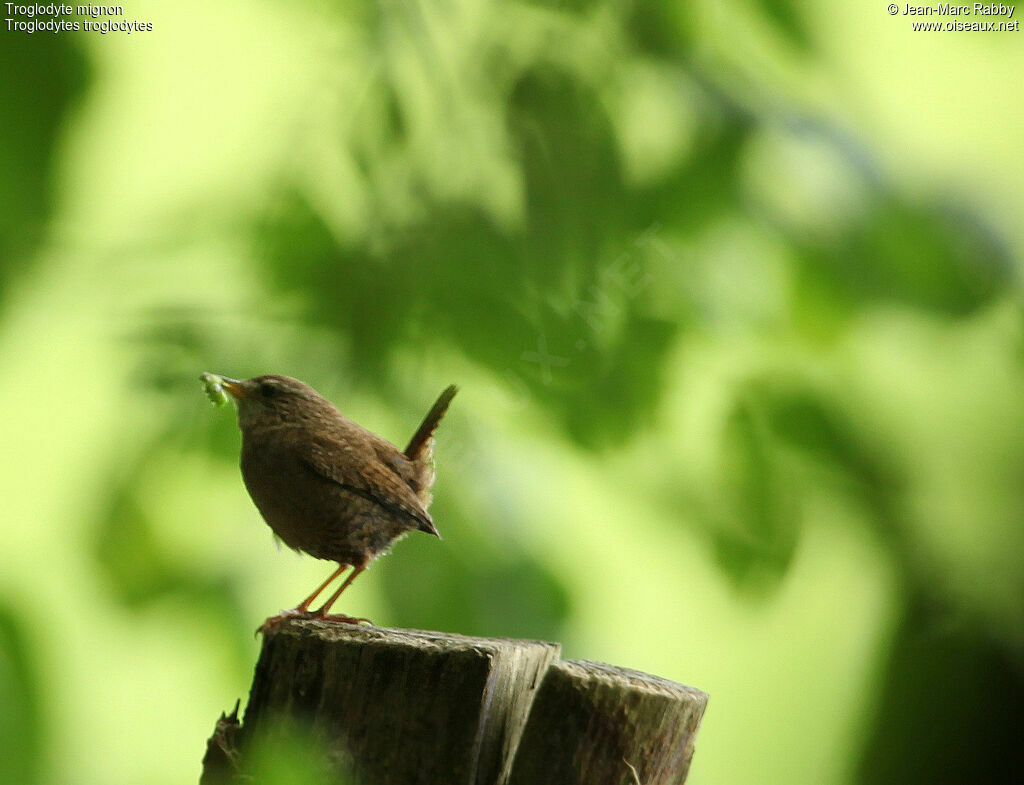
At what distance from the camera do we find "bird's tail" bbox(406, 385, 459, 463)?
37.1 inches

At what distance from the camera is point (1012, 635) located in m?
1.82

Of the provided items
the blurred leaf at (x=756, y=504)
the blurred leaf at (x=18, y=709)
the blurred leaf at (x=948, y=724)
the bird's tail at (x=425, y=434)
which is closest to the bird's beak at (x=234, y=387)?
the bird's tail at (x=425, y=434)

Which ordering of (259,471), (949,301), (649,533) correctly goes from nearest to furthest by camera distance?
(259,471), (949,301), (649,533)

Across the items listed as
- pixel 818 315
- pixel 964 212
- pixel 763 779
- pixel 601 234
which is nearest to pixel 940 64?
pixel 964 212

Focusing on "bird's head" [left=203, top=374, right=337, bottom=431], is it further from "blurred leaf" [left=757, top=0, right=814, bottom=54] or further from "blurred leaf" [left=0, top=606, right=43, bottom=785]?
"blurred leaf" [left=757, top=0, right=814, bottom=54]

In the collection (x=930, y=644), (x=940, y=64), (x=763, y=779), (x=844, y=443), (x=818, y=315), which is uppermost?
(x=940, y=64)

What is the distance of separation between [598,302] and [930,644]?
1262mm

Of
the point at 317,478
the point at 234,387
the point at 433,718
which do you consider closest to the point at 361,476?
the point at 317,478

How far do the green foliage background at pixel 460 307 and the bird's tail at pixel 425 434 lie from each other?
0.02 metres

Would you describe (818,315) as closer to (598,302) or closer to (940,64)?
(598,302)

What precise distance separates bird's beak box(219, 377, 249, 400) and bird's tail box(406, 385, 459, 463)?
0.16 meters

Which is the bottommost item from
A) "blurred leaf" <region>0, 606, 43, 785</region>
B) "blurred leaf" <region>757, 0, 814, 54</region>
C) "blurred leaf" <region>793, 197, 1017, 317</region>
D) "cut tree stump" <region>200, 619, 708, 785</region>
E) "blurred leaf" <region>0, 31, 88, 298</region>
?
"blurred leaf" <region>0, 606, 43, 785</region>

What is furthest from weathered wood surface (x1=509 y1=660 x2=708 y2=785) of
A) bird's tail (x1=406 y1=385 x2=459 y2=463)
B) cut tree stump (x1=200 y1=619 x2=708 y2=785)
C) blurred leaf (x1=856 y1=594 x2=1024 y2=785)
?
blurred leaf (x1=856 y1=594 x2=1024 y2=785)

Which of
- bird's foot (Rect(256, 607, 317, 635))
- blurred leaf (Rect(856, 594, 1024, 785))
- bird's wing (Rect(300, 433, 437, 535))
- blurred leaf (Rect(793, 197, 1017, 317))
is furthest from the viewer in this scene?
blurred leaf (Rect(856, 594, 1024, 785))
